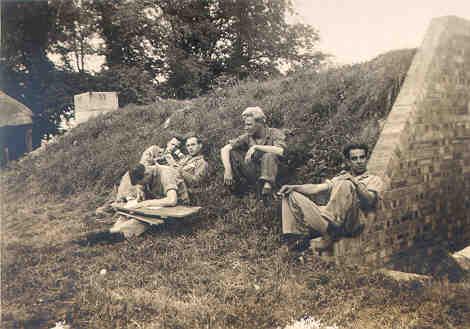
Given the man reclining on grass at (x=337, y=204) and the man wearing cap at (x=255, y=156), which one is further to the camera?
the man wearing cap at (x=255, y=156)

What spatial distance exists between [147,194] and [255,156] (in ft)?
5.74

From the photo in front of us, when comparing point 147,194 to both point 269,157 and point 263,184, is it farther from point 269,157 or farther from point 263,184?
point 269,157

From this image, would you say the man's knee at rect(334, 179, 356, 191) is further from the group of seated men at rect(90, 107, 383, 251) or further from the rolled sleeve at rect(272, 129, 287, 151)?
the rolled sleeve at rect(272, 129, 287, 151)

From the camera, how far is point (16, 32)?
1566cm

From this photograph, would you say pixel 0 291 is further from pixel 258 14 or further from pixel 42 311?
pixel 258 14

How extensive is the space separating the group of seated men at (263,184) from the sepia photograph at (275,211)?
21mm

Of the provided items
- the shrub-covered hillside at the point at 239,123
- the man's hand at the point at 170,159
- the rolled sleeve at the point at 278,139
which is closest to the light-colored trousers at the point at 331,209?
the shrub-covered hillside at the point at 239,123

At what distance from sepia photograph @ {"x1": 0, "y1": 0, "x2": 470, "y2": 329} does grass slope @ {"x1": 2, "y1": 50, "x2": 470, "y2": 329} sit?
0.02 meters

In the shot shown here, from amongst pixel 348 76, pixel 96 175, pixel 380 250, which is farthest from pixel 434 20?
pixel 96 175

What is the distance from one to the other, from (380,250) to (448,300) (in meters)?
Result: 1.21

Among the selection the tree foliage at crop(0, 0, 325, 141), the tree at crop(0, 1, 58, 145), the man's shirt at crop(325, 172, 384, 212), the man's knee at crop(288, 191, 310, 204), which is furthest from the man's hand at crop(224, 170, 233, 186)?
the tree at crop(0, 1, 58, 145)

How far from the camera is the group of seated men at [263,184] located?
5.07 m

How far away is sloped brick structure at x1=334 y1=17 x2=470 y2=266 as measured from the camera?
18.1 ft

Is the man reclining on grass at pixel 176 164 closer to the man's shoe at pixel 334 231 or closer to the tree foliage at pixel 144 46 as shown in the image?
the man's shoe at pixel 334 231
